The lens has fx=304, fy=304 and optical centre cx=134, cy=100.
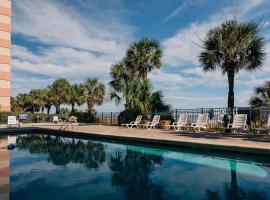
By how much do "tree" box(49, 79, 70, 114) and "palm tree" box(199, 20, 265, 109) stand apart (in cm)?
3261

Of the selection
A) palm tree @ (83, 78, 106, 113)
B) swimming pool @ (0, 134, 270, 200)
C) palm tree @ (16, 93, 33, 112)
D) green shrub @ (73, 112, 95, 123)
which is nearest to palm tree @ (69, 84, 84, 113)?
palm tree @ (83, 78, 106, 113)

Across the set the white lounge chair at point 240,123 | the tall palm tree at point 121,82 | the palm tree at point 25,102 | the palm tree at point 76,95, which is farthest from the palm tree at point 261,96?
the palm tree at point 25,102

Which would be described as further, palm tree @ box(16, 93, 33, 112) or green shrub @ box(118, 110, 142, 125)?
palm tree @ box(16, 93, 33, 112)

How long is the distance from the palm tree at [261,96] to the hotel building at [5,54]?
Answer: 30.9 metres

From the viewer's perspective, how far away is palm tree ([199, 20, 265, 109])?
50.6ft

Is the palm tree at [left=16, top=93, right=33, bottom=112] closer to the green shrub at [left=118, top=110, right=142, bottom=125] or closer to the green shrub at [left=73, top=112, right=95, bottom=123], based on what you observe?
the green shrub at [left=73, top=112, right=95, bottom=123]

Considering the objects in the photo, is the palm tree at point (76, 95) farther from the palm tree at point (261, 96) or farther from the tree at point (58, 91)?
the palm tree at point (261, 96)

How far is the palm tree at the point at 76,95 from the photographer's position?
40.0 m

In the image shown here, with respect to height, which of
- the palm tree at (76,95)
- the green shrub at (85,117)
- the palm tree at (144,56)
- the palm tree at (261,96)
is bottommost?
the green shrub at (85,117)

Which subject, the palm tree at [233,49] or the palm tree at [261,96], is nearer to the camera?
the palm tree at [233,49]

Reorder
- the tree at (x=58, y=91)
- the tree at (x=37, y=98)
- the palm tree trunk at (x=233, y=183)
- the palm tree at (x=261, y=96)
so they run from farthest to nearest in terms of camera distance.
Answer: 1. the tree at (x=37, y=98)
2. the tree at (x=58, y=91)
3. the palm tree at (x=261, y=96)
4. the palm tree trunk at (x=233, y=183)

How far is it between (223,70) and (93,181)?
11.2 metres

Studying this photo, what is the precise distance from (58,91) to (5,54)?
11.2m

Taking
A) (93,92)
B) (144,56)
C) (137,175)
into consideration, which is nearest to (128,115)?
(144,56)
